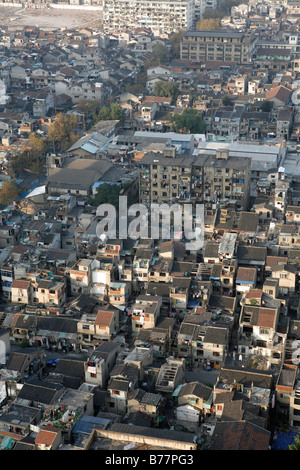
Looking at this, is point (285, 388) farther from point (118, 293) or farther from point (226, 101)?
point (226, 101)

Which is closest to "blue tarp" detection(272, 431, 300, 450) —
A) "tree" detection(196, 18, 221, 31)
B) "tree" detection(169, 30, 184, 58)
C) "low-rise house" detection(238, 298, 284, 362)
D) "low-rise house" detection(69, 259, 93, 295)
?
"low-rise house" detection(238, 298, 284, 362)

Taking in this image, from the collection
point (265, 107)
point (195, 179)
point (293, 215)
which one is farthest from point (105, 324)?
point (265, 107)

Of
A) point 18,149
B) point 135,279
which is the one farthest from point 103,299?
point 18,149

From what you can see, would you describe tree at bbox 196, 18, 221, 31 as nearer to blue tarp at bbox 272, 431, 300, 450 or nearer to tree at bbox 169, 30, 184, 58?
tree at bbox 169, 30, 184, 58

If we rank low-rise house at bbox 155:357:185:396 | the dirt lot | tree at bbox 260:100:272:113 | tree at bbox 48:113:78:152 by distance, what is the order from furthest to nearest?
the dirt lot < tree at bbox 260:100:272:113 < tree at bbox 48:113:78:152 < low-rise house at bbox 155:357:185:396

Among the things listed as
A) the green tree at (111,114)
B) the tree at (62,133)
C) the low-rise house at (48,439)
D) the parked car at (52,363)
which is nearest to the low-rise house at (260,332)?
the parked car at (52,363)

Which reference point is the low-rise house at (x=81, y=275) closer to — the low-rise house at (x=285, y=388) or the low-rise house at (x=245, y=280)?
the low-rise house at (x=245, y=280)
